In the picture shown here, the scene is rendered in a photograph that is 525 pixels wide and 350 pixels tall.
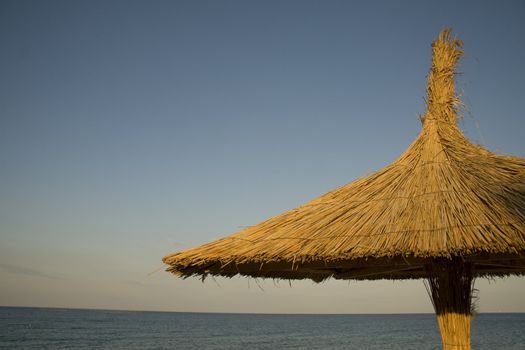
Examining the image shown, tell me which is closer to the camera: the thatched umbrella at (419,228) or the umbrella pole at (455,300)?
the thatched umbrella at (419,228)

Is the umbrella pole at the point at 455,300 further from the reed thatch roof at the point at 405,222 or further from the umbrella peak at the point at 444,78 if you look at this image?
the umbrella peak at the point at 444,78

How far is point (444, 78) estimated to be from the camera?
408 centimetres

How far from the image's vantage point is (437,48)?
4137mm

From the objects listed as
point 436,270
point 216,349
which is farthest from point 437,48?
point 216,349

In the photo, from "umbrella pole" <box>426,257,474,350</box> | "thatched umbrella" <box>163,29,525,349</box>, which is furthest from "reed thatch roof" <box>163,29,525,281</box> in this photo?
"umbrella pole" <box>426,257,474,350</box>

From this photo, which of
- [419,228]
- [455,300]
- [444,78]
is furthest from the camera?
[444,78]

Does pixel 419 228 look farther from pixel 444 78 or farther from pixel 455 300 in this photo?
pixel 444 78

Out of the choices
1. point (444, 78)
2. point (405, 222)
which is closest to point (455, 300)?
point (405, 222)

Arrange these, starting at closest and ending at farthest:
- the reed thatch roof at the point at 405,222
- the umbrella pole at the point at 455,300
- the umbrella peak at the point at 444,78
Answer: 1. the reed thatch roof at the point at 405,222
2. the umbrella pole at the point at 455,300
3. the umbrella peak at the point at 444,78

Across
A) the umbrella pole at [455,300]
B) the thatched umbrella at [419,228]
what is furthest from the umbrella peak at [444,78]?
the umbrella pole at [455,300]

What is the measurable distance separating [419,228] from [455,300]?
96cm

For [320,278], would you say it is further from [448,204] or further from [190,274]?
[448,204]

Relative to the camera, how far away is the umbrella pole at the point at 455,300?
3.25 meters

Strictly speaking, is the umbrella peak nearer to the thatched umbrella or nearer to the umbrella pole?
the thatched umbrella
